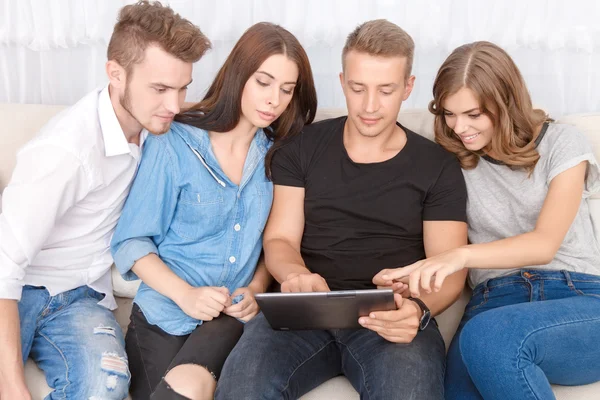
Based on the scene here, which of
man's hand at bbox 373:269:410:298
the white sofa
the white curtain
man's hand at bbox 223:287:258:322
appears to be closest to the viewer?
man's hand at bbox 373:269:410:298

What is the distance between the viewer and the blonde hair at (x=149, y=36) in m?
1.86

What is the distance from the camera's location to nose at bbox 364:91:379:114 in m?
1.94

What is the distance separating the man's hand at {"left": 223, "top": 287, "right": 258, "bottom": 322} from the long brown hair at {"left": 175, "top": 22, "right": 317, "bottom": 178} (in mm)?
353

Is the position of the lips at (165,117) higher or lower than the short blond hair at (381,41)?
lower

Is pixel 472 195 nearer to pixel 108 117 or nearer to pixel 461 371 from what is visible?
pixel 461 371

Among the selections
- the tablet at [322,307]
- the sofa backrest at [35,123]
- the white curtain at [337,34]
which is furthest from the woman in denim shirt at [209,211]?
the white curtain at [337,34]

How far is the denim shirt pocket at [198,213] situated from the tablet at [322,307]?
38 cm

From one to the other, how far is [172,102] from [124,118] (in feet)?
0.48

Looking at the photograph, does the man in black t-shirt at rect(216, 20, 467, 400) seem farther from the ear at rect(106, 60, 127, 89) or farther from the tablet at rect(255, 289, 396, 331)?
the ear at rect(106, 60, 127, 89)

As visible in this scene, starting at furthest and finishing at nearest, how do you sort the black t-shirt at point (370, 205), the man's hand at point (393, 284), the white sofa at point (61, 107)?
the white sofa at point (61, 107) < the black t-shirt at point (370, 205) < the man's hand at point (393, 284)

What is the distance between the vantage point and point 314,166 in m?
Answer: 2.09

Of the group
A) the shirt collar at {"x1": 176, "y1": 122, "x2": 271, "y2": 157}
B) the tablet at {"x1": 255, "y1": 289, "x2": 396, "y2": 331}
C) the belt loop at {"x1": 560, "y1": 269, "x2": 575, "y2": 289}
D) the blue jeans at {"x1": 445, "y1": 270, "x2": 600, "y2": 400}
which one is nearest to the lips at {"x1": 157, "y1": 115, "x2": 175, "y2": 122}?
the shirt collar at {"x1": 176, "y1": 122, "x2": 271, "y2": 157}

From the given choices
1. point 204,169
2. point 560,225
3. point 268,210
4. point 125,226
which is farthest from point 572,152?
point 125,226

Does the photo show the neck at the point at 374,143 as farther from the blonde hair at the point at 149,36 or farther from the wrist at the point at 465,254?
the blonde hair at the point at 149,36
